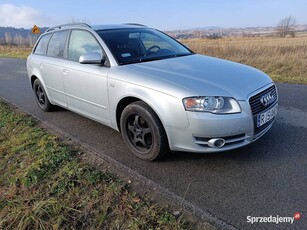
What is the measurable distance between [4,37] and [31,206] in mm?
64752

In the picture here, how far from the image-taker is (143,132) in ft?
10.7

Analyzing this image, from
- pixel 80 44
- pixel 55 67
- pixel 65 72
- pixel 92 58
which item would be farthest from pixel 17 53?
pixel 92 58

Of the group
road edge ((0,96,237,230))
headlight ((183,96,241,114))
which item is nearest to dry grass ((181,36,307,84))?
headlight ((183,96,241,114))

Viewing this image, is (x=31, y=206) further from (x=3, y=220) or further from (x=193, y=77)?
(x=193, y=77)

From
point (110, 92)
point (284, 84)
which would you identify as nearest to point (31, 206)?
point (110, 92)

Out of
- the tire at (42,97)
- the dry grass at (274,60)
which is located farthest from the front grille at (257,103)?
the dry grass at (274,60)

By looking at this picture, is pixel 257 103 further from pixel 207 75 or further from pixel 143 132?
pixel 143 132

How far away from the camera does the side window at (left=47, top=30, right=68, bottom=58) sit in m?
4.66

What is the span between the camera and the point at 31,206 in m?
2.52

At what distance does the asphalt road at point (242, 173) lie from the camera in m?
2.37

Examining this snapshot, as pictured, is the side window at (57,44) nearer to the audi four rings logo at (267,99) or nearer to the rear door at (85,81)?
the rear door at (85,81)

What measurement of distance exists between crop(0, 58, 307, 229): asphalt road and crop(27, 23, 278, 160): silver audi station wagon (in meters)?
0.29

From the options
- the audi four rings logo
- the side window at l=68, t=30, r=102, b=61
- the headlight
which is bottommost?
the audi four rings logo

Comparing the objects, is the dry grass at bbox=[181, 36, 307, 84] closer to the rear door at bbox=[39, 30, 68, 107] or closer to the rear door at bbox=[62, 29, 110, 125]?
the rear door at bbox=[62, 29, 110, 125]
